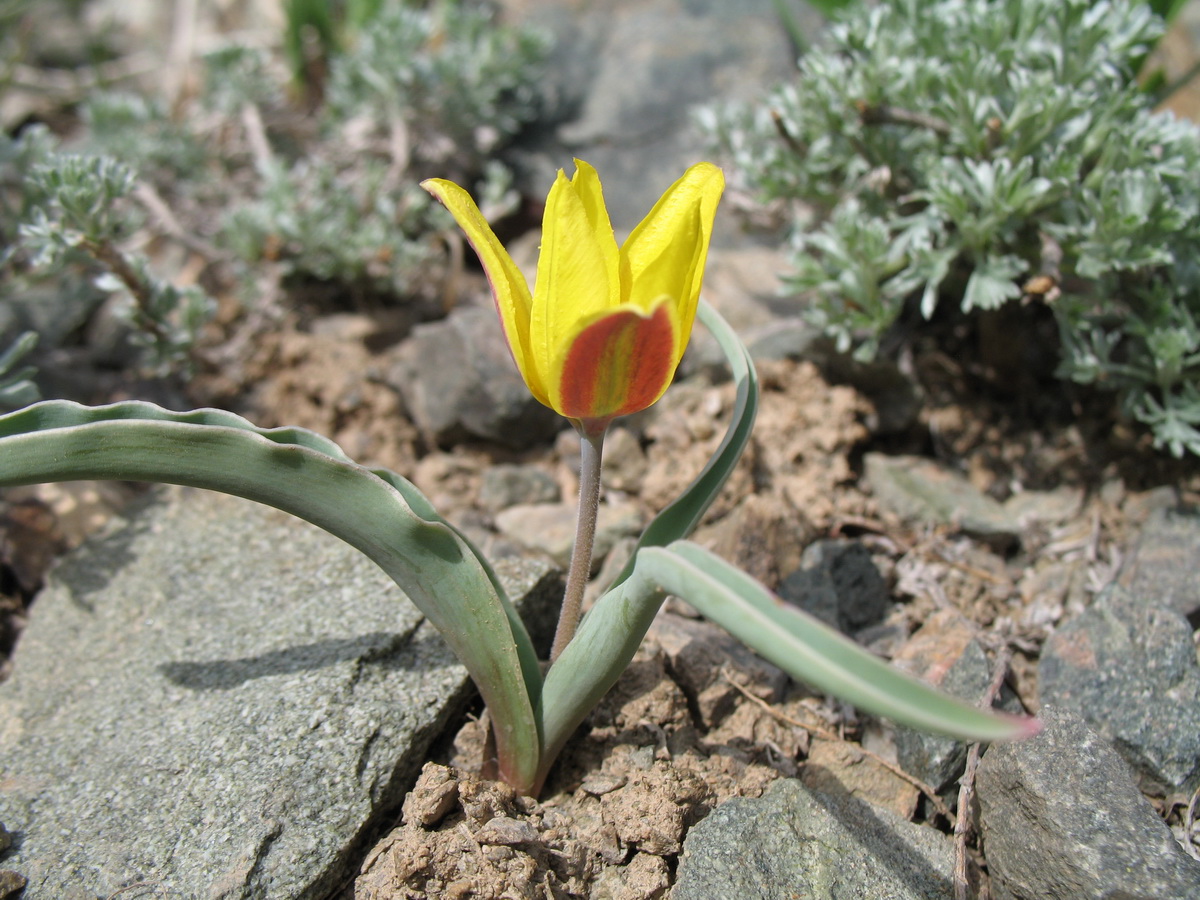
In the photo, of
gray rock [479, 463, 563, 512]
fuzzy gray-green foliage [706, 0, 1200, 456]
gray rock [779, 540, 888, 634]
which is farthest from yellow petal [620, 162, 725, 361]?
gray rock [479, 463, 563, 512]

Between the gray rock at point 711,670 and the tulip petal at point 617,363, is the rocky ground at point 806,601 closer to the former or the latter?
the gray rock at point 711,670

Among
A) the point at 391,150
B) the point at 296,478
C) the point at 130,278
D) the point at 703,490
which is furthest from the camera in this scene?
the point at 391,150

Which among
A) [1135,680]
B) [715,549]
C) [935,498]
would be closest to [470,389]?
[715,549]

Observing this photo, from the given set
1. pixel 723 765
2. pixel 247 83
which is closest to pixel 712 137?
pixel 247 83

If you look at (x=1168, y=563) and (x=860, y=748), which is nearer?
(x=860, y=748)

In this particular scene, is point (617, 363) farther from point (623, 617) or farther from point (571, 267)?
point (623, 617)

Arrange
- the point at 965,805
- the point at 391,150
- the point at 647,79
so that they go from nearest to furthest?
the point at 965,805 < the point at 391,150 < the point at 647,79

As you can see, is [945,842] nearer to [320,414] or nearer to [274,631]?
[274,631]
